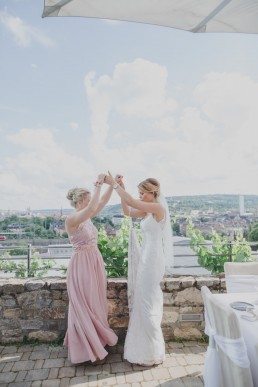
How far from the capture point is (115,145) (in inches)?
217

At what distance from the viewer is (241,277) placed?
320 centimetres

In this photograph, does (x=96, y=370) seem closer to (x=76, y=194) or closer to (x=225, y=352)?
(x=225, y=352)

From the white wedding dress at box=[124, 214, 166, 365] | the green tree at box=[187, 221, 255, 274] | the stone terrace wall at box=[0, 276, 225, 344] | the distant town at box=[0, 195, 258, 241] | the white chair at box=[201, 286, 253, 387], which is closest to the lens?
the white chair at box=[201, 286, 253, 387]

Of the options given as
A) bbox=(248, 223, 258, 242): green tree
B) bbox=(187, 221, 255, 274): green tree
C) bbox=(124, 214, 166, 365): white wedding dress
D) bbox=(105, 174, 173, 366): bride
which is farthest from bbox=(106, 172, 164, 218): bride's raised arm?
bbox=(248, 223, 258, 242): green tree

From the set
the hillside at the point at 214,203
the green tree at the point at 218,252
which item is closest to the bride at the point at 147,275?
the hillside at the point at 214,203

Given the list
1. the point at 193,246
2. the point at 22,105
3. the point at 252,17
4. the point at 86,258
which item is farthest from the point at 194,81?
the point at 22,105

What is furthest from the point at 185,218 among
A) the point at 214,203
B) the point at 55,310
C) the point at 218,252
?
the point at 55,310

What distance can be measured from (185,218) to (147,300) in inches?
65.5

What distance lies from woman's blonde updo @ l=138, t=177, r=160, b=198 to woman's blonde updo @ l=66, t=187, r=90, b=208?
58 centimetres

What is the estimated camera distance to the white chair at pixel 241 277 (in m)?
3.14

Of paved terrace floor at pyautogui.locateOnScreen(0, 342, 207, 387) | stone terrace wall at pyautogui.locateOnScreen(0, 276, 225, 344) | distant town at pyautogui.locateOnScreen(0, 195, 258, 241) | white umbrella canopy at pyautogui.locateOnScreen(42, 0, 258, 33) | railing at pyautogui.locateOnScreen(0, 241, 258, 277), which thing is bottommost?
paved terrace floor at pyautogui.locateOnScreen(0, 342, 207, 387)

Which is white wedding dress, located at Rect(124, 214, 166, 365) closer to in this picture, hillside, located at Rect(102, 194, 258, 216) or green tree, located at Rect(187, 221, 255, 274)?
hillside, located at Rect(102, 194, 258, 216)

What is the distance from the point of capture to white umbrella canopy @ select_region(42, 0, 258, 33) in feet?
6.32

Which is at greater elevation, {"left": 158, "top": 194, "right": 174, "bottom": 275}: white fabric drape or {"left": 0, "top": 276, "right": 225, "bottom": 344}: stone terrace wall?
{"left": 158, "top": 194, "right": 174, "bottom": 275}: white fabric drape
